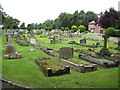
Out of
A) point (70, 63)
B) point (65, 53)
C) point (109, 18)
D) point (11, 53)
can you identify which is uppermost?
point (109, 18)

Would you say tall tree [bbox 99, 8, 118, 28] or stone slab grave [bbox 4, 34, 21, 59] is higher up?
tall tree [bbox 99, 8, 118, 28]

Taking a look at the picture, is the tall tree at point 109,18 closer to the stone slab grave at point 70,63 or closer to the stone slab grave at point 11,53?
the stone slab grave at point 70,63

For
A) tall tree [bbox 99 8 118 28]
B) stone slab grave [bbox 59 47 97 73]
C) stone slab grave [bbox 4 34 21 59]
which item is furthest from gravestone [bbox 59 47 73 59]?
tall tree [bbox 99 8 118 28]

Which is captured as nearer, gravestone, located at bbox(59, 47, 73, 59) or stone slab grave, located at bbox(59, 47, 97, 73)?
stone slab grave, located at bbox(59, 47, 97, 73)

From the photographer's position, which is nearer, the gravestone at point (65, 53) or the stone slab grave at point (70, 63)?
the stone slab grave at point (70, 63)

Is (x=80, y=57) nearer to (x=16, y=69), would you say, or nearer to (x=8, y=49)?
(x=16, y=69)

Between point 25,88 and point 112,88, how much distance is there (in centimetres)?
427

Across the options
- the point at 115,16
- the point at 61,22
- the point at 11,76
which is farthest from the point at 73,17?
the point at 11,76

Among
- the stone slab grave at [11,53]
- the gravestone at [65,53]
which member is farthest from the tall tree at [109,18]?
the stone slab grave at [11,53]

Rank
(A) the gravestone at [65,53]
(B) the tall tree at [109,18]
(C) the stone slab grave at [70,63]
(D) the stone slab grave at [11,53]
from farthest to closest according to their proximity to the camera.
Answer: (B) the tall tree at [109,18] → (D) the stone slab grave at [11,53] → (A) the gravestone at [65,53] → (C) the stone slab grave at [70,63]

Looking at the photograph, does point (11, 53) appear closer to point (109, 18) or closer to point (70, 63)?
point (70, 63)

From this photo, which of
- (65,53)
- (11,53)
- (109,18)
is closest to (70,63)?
(65,53)

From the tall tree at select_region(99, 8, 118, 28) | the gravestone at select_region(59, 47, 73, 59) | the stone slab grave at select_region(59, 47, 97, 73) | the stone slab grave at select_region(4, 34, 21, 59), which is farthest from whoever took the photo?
the tall tree at select_region(99, 8, 118, 28)

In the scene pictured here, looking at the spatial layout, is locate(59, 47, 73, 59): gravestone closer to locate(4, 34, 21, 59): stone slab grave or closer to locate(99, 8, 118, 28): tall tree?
locate(4, 34, 21, 59): stone slab grave
